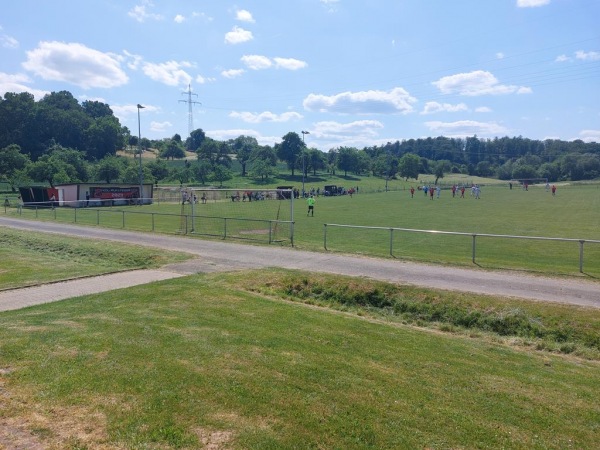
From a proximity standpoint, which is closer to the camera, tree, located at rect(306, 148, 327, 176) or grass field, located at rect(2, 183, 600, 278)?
grass field, located at rect(2, 183, 600, 278)

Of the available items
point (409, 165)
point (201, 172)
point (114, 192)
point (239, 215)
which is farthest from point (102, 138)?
point (239, 215)

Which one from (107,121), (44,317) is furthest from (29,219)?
(107,121)

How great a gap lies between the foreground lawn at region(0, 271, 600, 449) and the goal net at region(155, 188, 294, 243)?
12.4 metres

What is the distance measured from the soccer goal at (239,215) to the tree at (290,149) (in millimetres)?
116413

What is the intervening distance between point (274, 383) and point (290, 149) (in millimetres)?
146171

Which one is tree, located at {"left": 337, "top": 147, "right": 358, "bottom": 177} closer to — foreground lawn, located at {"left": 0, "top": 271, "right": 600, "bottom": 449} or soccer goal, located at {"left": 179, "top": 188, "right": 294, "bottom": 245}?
soccer goal, located at {"left": 179, "top": 188, "right": 294, "bottom": 245}

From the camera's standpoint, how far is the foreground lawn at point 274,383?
491 cm

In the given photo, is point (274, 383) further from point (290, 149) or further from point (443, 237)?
point (290, 149)

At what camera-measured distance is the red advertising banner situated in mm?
52975

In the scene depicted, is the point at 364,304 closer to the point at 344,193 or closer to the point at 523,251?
the point at 523,251

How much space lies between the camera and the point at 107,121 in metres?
140

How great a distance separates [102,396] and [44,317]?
14.8 ft

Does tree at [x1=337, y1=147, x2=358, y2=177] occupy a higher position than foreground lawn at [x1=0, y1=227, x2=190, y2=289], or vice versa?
tree at [x1=337, y1=147, x2=358, y2=177]

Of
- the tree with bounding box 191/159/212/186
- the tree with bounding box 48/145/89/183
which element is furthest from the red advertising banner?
the tree with bounding box 191/159/212/186
